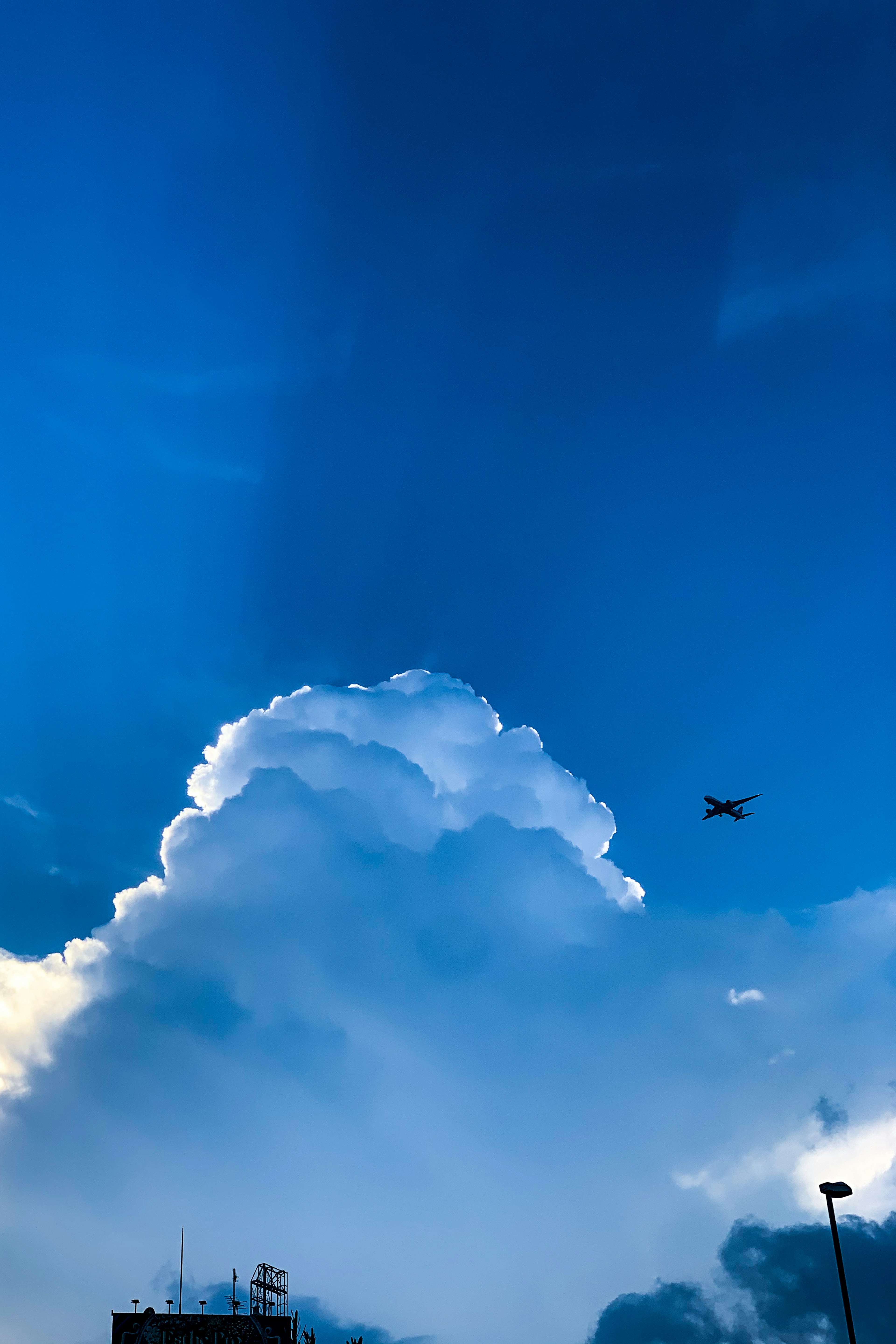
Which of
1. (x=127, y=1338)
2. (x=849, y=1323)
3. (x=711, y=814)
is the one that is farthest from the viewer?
(x=711, y=814)

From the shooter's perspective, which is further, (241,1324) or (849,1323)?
(241,1324)

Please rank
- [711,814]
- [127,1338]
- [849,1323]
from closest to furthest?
[849,1323] < [127,1338] < [711,814]

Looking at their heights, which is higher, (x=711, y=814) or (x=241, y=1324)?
(x=711, y=814)

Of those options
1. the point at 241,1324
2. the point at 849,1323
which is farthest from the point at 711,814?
the point at 849,1323

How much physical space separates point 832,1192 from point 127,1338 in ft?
243

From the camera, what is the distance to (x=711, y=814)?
104 m

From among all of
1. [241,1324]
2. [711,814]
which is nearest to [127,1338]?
[241,1324]

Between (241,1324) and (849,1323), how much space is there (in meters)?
70.5

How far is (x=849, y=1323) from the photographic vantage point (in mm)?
34344

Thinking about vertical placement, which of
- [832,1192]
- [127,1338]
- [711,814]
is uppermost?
[711,814]

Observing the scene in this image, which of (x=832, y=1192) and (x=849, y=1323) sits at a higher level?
(x=832, y=1192)

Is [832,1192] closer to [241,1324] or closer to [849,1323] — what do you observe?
[849,1323]

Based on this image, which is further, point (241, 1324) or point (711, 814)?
point (711, 814)

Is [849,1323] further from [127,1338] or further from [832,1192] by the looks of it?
[127,1338]
